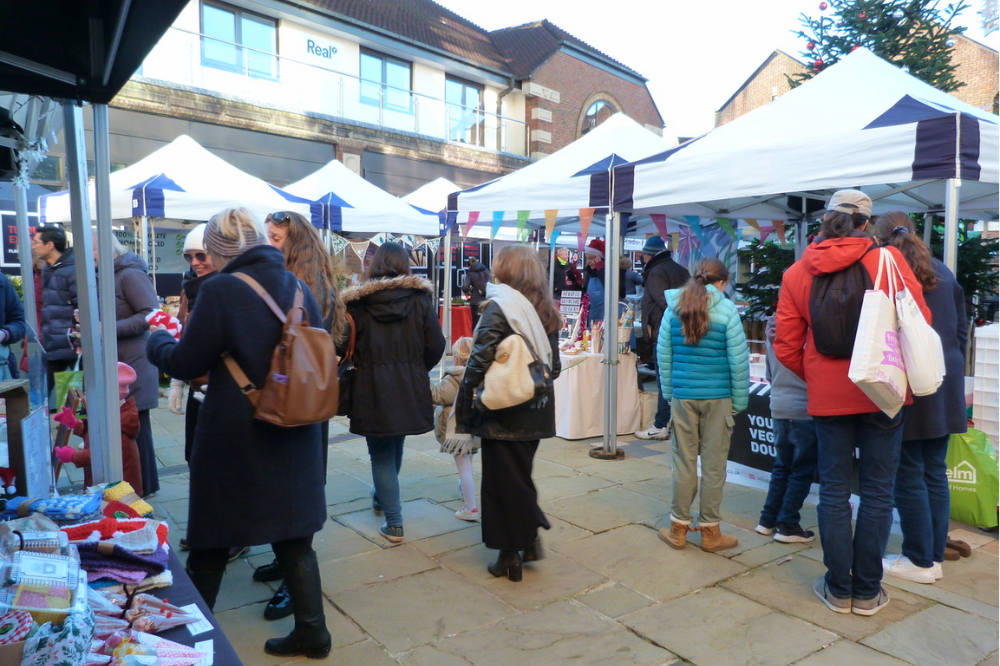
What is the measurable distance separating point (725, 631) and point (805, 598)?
21.6 inches

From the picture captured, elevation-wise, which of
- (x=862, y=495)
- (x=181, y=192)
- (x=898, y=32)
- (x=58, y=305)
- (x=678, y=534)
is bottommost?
(x=678, y=534)

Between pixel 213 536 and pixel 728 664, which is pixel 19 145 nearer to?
pixel 213 536

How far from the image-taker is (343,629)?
295 centimetres

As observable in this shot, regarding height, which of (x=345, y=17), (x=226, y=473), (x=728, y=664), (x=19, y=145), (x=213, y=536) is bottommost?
(x=728, y=664)

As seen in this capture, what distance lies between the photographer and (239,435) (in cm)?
235

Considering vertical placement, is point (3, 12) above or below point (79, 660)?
above

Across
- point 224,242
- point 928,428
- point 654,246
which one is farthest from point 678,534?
point 654,246

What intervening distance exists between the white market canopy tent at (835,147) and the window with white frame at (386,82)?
1345cm

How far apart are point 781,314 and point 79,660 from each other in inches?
113

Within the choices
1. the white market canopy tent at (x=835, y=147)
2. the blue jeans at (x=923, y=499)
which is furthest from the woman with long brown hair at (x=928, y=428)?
the white market canopy tent at (x=835, y=147)

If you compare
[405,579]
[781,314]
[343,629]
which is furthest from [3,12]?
[781,314]

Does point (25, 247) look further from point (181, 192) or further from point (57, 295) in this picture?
point (181, 192)

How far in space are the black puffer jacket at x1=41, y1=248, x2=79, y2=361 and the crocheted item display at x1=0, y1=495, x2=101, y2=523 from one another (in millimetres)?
2767

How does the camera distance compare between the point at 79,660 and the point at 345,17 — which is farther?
the point at 345,17
